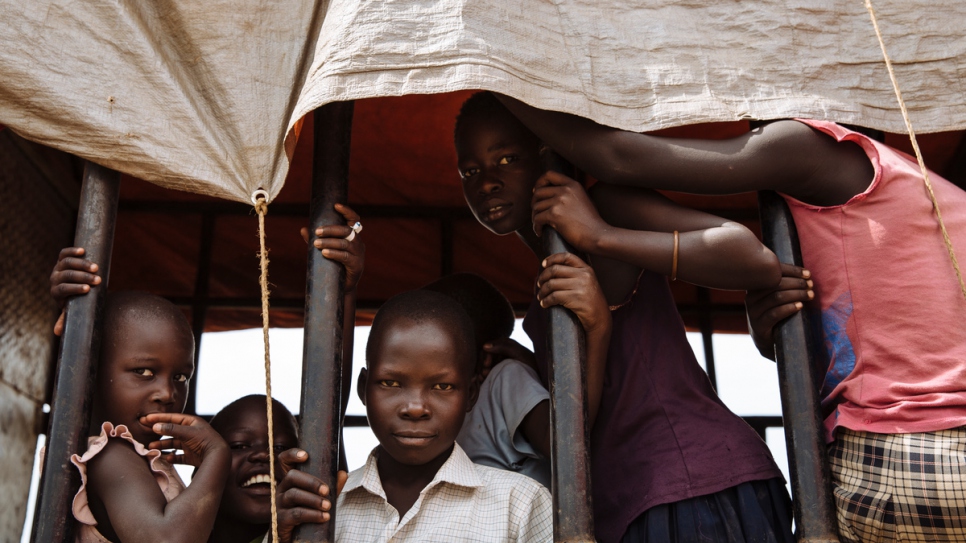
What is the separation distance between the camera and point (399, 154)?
9.81 feet

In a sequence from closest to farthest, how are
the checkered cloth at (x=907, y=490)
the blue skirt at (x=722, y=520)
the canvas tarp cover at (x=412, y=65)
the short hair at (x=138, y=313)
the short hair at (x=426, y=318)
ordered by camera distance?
1. the checkered cloth at (x=907, y=490)
2. the canvas tarp cover at (x=412, y=65)
3. the blue skirt at (x=722, y=520)
4. the short hair at (x=138, y=313)
5. the short hair at (x=426, y=318)

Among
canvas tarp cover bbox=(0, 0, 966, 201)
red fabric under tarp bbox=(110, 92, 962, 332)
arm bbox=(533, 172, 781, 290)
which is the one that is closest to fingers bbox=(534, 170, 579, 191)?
arm bbox=(533, 172, 781, 290)

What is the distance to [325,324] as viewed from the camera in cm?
160

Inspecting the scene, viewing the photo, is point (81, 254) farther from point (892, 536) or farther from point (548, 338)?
point (892, 536)

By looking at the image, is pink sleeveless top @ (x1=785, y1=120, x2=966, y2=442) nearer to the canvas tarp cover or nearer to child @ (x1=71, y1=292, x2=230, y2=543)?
the canvas tarp cover

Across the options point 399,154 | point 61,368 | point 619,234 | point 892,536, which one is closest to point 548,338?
point 619,234

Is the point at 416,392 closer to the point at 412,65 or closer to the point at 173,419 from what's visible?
the point at 173,419

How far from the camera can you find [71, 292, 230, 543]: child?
164 cm

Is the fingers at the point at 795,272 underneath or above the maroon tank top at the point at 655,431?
above

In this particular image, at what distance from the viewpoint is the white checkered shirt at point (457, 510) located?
Answer: 1.78 meters

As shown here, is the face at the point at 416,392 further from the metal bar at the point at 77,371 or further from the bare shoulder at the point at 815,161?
the bare shoulder at the point at 815,161

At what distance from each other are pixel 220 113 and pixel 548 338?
0.74m

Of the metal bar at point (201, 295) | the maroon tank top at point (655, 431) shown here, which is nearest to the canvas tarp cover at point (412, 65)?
the maroon tank top at point (655, 431)

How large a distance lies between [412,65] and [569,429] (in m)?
0.67
